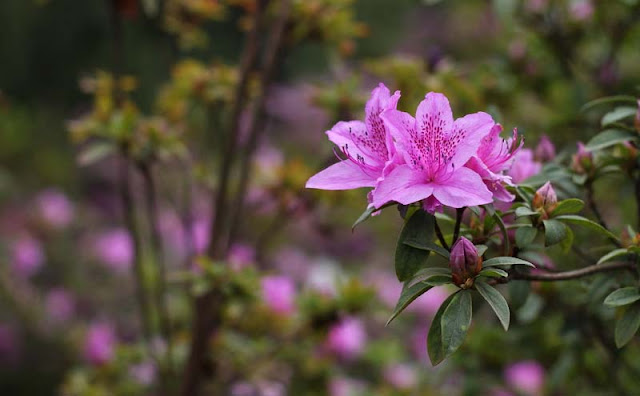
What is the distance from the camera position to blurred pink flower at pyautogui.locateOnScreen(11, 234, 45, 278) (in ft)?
8.25

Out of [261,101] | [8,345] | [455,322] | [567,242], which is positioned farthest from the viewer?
[8,345]

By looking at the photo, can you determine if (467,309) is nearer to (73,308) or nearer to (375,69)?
(375,69)

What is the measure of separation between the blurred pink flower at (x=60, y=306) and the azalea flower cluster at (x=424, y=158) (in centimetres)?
202

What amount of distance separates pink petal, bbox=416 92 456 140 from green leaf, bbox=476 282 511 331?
5.8 inches

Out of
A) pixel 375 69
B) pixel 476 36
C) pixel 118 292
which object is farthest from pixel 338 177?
pixel 476 36

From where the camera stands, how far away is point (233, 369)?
1424 millimetres

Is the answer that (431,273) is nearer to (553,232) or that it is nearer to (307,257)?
(553,232)

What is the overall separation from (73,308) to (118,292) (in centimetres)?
16

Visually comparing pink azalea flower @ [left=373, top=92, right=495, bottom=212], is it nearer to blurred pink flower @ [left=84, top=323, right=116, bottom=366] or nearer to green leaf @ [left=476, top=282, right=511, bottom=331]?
green leaf @ [left=476, top=282, right=511, bottom=331]

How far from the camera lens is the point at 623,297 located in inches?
26.4

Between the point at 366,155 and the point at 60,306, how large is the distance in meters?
2.06

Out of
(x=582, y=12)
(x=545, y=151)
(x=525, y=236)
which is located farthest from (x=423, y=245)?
(x=582, y=12)

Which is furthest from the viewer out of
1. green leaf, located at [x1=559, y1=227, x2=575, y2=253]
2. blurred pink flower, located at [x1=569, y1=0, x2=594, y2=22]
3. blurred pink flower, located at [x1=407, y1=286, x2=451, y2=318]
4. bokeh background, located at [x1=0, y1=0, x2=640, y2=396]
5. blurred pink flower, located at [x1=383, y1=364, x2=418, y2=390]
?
blurred pink flower, located at [x1=407, y1=286, x2=451, y2=318]

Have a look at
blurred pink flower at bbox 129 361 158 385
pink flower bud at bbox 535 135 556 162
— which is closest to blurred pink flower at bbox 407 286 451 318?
blurred pink flower at bbox 129 361 158 385
